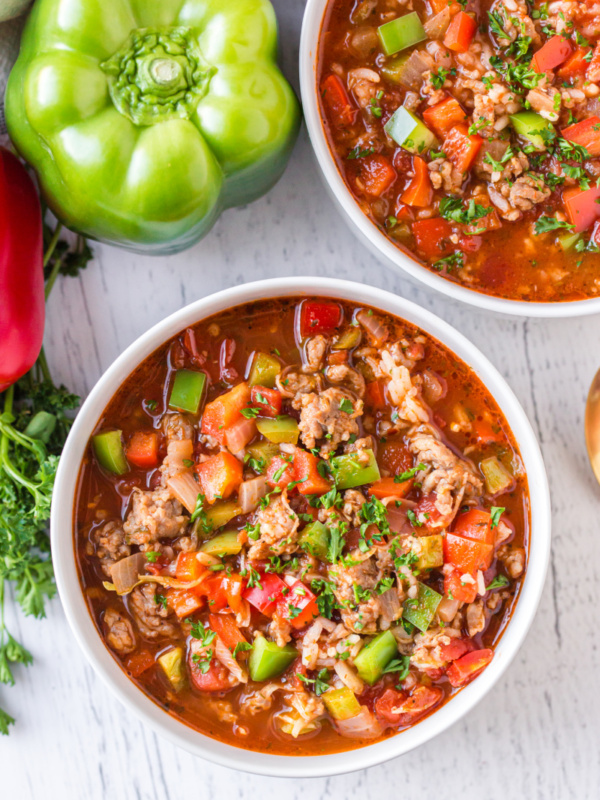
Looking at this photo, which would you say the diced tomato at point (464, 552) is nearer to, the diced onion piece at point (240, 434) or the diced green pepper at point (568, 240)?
the diced onion piece at point (240, 434)

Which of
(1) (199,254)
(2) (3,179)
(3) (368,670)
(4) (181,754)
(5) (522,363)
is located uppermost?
(2) (3,179)

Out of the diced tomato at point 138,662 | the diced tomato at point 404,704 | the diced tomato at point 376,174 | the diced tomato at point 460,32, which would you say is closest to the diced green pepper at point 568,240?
the diced tomato at point 376,174

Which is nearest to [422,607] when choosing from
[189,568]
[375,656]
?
[375,656]

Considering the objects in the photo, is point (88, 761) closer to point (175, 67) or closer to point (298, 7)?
point (175, 67)

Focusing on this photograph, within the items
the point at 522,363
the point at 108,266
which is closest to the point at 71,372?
the point at 108,266

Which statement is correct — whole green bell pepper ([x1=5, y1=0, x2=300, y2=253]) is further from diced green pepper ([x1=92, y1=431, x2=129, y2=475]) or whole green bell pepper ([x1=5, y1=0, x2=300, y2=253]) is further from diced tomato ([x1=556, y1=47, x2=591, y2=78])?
diced tomato ([x1=556, y1=47, x2=591, y2=78])

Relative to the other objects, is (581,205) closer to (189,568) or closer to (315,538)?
(315,538)
